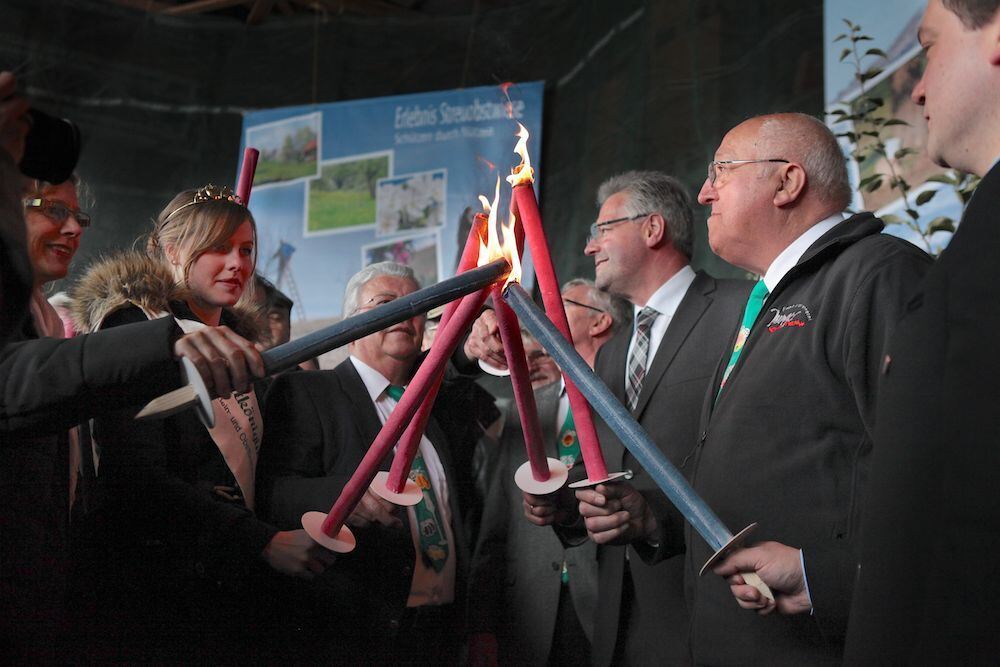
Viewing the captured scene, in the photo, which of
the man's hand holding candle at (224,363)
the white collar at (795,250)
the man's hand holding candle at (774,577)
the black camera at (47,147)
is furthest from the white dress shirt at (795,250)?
the black camera at (47,147)

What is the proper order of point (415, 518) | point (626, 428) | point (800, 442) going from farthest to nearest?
point (415, 518)
point (800, 442)
point (626, 428)

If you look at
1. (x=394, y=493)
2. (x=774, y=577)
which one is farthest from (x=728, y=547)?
(x=394, y=493)

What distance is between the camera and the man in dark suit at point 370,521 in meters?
2.13

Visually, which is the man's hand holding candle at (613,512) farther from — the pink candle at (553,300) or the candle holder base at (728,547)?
the candle holder base at (728,547)

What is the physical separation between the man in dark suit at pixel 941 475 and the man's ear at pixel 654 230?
166cm

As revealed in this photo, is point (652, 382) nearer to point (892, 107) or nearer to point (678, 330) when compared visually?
point (678, 330)

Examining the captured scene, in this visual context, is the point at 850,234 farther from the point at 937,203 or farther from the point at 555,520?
the point at 937,203

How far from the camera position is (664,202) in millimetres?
2895

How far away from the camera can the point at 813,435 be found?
5.46 ft

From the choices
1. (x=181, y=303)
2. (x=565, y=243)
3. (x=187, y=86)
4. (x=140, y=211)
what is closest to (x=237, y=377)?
(x=181, y=303)

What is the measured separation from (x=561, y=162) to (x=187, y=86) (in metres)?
2.28

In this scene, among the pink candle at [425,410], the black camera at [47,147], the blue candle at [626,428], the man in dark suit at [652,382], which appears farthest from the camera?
the man in dark suit at [652,382]

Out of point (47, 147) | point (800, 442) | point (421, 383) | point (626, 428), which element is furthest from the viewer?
point (800, 442)

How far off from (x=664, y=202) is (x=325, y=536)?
1.63 meters
